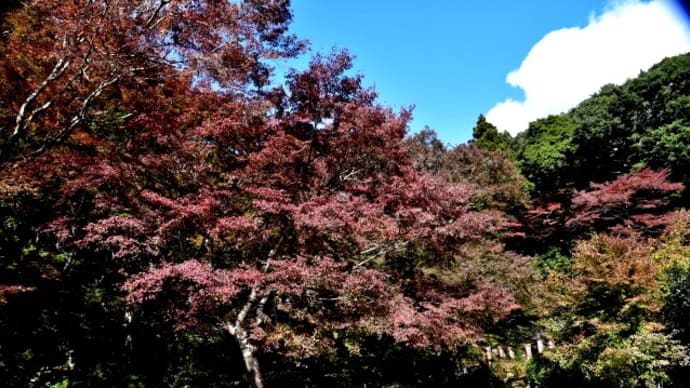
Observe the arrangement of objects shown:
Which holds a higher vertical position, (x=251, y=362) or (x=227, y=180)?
(x=227, y=180)

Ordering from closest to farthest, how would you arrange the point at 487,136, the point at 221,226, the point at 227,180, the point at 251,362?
the point at 221,226, the point at 251,362, the point at 227,180, the point at 487,136

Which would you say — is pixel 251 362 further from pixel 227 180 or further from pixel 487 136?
pixel 487 136

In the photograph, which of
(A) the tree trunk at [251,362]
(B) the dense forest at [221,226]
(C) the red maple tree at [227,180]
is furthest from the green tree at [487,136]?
(A) the tree trunk at [251,362]

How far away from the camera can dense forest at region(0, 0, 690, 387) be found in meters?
6.04

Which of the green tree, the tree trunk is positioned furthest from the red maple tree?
the green tree

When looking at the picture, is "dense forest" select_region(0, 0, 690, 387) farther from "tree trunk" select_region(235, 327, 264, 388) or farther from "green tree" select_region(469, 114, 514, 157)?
"green tree" select_region(469, 114, 514, 157)

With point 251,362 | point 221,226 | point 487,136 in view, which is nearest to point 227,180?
point 221,226

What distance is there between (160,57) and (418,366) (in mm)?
12487

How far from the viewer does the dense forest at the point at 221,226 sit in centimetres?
604

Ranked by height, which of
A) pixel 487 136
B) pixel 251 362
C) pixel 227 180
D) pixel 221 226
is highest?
pixel 487 136

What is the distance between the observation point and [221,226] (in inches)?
250

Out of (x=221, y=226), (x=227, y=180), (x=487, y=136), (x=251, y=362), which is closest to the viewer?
(x=221, y=226)

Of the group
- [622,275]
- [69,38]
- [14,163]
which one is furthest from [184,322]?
[622,275]

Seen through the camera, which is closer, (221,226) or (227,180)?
(221,226)
